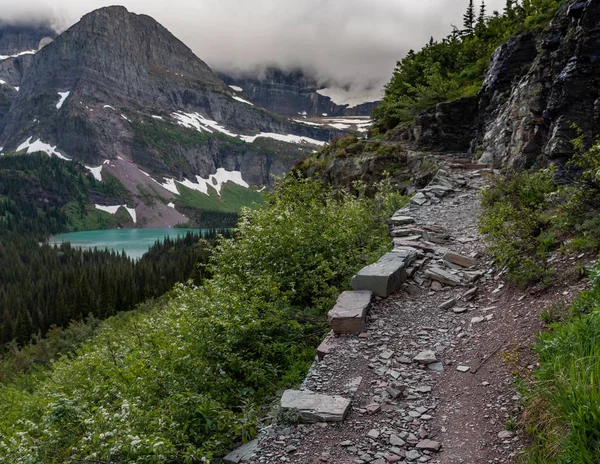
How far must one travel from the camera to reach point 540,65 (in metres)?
19.3

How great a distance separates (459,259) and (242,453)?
26.1ft

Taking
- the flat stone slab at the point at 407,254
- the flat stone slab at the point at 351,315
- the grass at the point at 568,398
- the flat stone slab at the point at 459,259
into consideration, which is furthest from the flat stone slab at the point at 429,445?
the flat stone slab at the point at 459,259

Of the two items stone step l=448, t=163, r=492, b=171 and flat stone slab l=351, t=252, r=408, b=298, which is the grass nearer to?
flat stone slab l=351, t=252, r=408, b=298

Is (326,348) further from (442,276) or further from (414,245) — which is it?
(414,245)

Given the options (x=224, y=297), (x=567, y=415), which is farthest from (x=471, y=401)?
(x=224, y=297)

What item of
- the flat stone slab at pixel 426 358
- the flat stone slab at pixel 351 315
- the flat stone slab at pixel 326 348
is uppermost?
the flat stone slab at pixel 351 315

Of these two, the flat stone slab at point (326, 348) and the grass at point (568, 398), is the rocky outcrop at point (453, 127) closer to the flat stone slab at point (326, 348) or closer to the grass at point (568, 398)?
the flat stone slab at point (326, 348)

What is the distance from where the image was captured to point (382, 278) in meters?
9.51

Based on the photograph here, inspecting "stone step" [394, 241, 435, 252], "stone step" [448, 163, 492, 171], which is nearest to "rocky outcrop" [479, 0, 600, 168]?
"stone step" [448, 163, 492, 171]

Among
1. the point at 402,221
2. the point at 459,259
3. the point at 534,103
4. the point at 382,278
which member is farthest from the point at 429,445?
the point at 534,103

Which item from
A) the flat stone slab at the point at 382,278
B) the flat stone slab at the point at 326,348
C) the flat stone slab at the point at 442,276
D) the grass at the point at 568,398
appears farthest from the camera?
the flat stone slab at the point at 442,276

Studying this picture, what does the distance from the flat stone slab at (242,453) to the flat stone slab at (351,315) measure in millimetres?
3164

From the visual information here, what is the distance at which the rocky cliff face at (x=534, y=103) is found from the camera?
583 inches

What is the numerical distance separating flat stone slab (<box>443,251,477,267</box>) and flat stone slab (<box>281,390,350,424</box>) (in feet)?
21.0
